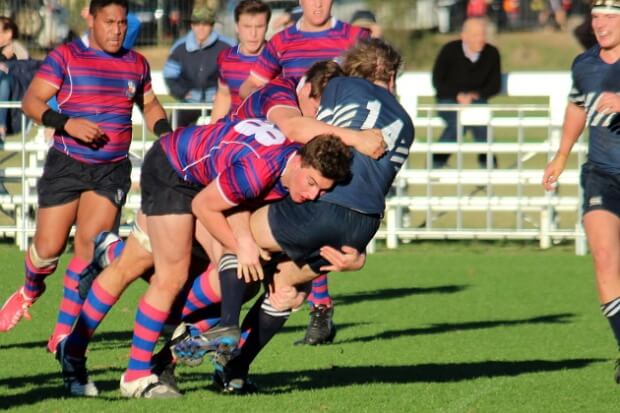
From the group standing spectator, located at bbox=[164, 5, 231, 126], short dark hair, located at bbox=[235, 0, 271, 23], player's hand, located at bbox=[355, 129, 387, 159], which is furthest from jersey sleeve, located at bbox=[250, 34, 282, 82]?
standing spectator, located at bbox=[164, 5, 231, 126]

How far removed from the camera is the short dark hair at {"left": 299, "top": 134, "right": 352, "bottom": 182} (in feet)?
22.7

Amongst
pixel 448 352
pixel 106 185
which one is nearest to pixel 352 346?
pixel 448 352

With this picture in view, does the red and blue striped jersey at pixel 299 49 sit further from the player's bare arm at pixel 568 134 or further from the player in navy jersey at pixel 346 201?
the player in navy jersey at pixel 346 201

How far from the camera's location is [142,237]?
25.3 ft

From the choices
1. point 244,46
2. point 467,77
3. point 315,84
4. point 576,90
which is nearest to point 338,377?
point 315,84

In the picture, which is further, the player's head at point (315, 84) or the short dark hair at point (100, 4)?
the short dark hair at point (100, 4)

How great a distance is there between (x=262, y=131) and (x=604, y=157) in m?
2.26

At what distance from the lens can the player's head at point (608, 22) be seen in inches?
330

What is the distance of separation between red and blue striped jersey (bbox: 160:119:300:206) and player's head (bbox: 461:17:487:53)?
8.80m

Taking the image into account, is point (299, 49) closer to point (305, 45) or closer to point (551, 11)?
point (305, 45)

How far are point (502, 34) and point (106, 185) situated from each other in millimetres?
29692

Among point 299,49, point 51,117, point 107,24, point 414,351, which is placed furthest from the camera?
point 299,49

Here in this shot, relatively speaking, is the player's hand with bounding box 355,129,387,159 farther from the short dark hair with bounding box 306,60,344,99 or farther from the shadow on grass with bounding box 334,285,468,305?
the shadow on grass with bounding box 334,285,468,305

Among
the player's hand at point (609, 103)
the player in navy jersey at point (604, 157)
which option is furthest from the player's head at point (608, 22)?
the player's hand at point (609, 103)
